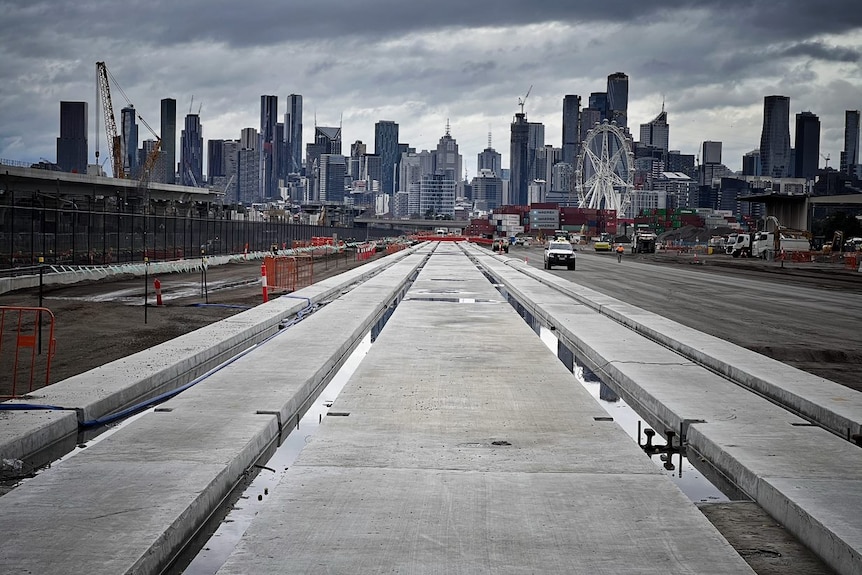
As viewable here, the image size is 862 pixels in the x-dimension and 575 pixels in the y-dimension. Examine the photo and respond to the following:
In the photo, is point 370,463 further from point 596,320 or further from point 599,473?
point 596,320

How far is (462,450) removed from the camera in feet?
29.0

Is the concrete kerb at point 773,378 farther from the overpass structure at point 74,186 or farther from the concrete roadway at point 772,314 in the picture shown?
the overpass structure at point 74,186

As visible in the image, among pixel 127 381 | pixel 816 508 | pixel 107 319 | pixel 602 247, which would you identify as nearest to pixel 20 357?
pixel 127 381

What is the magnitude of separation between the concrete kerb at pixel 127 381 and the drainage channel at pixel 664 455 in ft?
20.7

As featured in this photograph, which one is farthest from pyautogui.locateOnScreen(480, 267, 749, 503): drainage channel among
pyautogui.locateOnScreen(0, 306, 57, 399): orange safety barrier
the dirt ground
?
the dirt ground

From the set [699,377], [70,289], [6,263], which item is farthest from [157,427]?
[6,263]

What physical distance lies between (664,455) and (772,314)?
19394 millimetres

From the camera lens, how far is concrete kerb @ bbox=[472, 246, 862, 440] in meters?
10.8

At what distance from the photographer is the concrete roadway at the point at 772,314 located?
17594mm

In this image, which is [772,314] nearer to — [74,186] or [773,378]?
[773,378]

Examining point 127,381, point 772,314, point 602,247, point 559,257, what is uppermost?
point 559,257

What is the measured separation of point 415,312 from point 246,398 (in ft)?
41.5

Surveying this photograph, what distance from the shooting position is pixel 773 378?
1334 cm

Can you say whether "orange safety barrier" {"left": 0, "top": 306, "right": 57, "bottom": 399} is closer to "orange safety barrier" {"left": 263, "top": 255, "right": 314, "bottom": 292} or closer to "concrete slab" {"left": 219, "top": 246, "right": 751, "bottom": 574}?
"concrete slab" {"left": 219, "top": 246, "right": 751, "bottom": 574}
